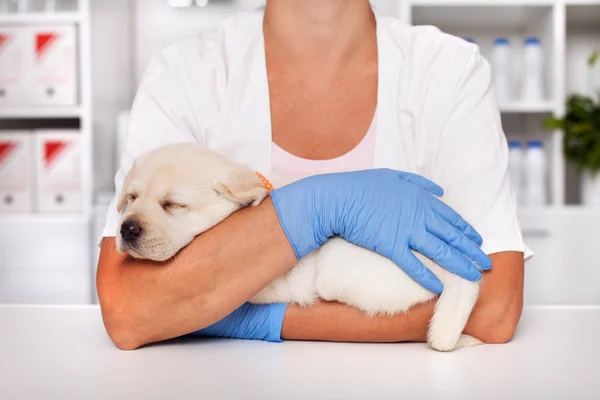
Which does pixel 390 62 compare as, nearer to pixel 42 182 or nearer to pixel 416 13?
pixel 416 13

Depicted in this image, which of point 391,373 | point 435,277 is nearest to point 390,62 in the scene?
point 435,277

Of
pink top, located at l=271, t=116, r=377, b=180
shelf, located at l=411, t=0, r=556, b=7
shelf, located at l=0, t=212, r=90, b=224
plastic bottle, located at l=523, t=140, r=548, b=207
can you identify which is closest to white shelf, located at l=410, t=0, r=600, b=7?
shelf, located at l=411, t=0, r=556, b=7

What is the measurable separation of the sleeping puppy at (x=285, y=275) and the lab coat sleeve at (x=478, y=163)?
0.13m

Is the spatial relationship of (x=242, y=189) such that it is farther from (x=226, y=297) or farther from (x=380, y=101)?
(x=380, y=101)

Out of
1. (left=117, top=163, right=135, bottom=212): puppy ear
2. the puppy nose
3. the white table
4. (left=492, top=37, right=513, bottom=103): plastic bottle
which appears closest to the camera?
the white table

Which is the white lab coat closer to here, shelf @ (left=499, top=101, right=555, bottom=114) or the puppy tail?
the puppy tail

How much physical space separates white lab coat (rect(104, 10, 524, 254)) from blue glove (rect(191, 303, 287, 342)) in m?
0.32

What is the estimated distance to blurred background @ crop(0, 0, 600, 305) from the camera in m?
2.27

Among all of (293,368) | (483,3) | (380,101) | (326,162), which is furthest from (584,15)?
(293,368)

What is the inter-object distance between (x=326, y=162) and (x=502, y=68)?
1432 mm

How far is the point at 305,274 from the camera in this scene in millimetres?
951

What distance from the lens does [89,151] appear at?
228 cm

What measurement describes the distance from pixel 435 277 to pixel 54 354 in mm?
524

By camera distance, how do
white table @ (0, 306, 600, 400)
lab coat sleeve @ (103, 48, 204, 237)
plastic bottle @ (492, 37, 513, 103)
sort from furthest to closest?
plastic bottle @ (492, 37, 513, 103)
lab coat sleeve @ (103, 48, 204, 237)
white table @ (0, 306, 600, 400)
